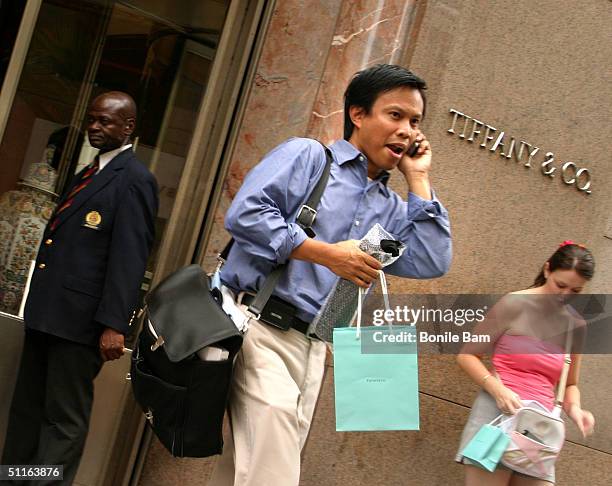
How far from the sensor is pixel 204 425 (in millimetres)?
3207

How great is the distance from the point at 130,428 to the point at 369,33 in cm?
252

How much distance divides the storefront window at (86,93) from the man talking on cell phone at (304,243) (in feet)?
6.30

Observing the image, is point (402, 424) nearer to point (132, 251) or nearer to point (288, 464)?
point (288, 464)

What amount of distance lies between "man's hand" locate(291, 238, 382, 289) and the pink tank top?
1.79 m

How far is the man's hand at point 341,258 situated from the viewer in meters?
3.19

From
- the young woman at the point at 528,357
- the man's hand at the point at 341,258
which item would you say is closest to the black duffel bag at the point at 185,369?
the man's hand at the point at 341,258

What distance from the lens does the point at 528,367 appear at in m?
4.75

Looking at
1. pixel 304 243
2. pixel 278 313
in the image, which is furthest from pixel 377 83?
pixel 278 313

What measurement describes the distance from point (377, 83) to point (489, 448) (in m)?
1.95

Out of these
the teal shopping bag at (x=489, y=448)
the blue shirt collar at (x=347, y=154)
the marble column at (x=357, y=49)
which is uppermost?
the marble column at (x=357, y=49)

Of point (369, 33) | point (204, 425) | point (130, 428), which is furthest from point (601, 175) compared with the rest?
point (204, 425)

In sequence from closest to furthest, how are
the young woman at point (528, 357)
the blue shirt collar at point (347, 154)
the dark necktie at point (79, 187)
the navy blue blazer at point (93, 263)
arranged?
the blue shirt collar at point (347, 154) → the navy blue blazer at point (93, 263) → the dark necktie at point (79, 187) → the young woman at point (528, 357)

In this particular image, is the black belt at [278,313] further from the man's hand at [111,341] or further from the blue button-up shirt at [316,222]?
the man's hand at [111,341]

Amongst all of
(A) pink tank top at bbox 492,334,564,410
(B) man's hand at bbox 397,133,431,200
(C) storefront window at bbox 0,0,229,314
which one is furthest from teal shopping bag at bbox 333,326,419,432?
(C) storefront window at bbox 0,0,229,314
